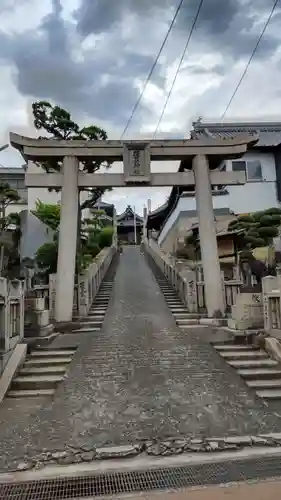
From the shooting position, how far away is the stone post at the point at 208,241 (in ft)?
42.9

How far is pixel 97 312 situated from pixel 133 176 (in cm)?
514

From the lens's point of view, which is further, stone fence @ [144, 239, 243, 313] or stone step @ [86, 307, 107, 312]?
stone step @ [86, 307, 107, 312]

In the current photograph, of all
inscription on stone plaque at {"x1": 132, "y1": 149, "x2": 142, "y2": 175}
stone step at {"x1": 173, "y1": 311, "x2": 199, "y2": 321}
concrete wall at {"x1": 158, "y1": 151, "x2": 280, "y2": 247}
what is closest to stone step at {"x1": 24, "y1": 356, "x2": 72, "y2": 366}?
stone step at {"x1": 173, "y1": 311, "x2": 199, "y2": 321}

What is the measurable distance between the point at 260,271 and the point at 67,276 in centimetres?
662

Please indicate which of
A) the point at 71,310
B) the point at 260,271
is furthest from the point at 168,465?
the point at 260,271

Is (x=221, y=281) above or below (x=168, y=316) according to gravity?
above

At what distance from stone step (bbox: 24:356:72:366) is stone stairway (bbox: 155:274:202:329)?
4.50m

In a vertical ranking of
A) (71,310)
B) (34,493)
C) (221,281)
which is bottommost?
(34,493)

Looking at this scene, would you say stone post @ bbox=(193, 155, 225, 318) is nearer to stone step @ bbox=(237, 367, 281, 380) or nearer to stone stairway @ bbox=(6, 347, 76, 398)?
stone step @ bbox=(237, 367, 281, 380)

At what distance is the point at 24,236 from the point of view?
2425cm

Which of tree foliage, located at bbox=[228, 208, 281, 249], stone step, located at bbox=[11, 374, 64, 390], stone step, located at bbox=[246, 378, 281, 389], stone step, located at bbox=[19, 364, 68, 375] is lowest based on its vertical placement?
stone step, located at bbox=[246, 378, 281, 389]

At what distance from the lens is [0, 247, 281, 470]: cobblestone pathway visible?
546 cm

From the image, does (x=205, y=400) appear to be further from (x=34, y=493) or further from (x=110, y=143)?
(x=110, y=143)

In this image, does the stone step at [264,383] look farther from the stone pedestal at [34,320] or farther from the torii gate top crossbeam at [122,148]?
the torii gate top crossbeam at [122,148]
